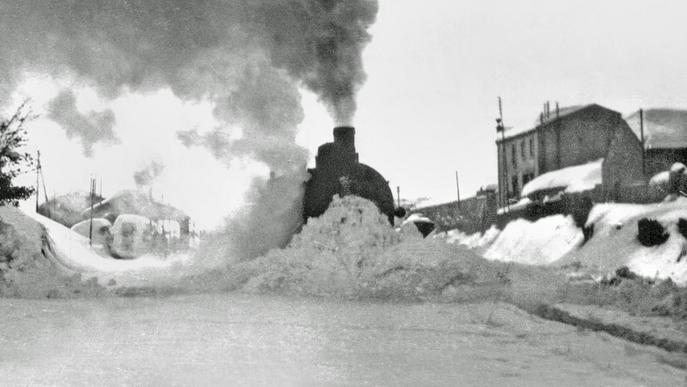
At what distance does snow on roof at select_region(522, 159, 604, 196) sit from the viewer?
5044 cm

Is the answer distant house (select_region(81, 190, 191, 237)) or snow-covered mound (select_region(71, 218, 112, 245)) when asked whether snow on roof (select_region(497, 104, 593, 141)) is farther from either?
snow-covered mound (select_region(71, 218, 112, 245))

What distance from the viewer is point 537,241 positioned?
142ft

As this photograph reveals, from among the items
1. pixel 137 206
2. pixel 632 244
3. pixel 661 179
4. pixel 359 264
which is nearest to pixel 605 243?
pixel 632 244

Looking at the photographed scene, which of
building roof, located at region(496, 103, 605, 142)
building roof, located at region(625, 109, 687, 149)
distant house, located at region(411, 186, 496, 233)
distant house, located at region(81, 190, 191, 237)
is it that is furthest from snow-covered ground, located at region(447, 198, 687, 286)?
distant house, located at region(81, 190, 191, 237)

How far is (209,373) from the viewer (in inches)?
287

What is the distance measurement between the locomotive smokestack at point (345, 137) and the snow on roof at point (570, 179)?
27.1 meters

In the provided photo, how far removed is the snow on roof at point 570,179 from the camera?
5044 cm

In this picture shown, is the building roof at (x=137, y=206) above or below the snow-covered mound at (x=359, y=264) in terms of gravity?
above

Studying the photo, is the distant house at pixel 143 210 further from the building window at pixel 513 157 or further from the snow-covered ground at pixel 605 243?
the snow-covered ground at pixel 605 243

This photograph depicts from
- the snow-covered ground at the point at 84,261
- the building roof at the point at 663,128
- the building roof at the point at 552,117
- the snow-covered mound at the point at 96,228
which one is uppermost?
the building roof at the point at 552,117

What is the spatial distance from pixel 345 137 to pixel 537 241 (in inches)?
841

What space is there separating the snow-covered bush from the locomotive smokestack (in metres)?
13.5

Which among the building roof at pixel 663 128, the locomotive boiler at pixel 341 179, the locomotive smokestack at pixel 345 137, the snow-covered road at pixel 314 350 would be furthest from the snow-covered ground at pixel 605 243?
the snow-covered road at pixel 314 350

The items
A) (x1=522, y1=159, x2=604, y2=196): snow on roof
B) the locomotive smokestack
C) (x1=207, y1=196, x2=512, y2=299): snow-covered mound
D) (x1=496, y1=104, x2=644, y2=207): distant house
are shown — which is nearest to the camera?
(x1=207, y1=196, x2=512, y2=299): snow-covered mound
